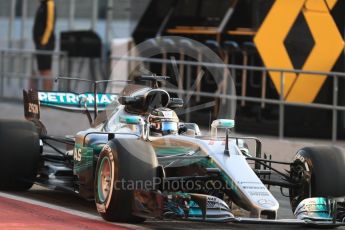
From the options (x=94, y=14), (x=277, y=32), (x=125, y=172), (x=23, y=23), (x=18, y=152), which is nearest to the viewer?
(x=125, y=172)

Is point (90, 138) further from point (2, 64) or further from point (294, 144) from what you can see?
point (2, 64)

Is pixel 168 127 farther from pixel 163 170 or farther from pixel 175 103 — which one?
pixel 163 170

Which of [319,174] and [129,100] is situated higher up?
[129,100]

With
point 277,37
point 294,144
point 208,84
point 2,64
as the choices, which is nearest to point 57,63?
point 2,64

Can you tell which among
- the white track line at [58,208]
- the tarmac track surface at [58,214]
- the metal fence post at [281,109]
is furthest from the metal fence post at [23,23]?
the white track line at [58,208]

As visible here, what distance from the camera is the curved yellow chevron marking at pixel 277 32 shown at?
19.0 m

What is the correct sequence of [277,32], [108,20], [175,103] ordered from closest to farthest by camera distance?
[175,103] < [277,32] < [108,20]

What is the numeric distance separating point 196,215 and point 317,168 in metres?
1.72

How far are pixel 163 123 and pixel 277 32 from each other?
9.42 meters

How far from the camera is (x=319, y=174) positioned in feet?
32.7

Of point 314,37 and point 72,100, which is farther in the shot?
point 314,37

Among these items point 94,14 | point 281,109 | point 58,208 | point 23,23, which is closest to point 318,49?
point 281,109

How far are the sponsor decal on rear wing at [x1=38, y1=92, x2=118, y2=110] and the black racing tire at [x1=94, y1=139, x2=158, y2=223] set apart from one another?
A: 3.10 metres

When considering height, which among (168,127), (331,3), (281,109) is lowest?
(281,109)
